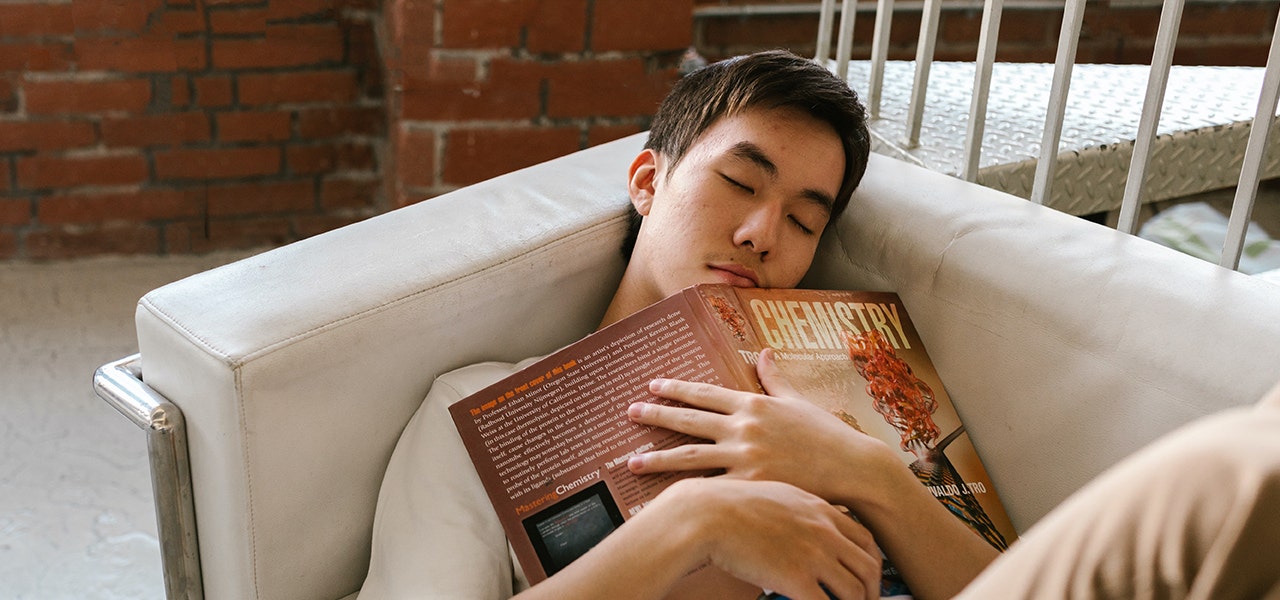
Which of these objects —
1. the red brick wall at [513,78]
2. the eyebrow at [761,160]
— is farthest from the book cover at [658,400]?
the red brick wall at [513,78]

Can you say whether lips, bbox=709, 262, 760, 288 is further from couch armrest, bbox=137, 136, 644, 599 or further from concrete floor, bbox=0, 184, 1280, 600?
concrete floor, bbox=0, 184, 1280, 600

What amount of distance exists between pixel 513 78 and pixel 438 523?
121 cm

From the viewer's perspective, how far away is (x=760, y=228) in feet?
3.42

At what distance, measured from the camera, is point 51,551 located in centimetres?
146

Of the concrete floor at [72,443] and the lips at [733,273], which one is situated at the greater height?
the lips at [733,273]

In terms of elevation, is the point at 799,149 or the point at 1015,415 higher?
the point at 799,149

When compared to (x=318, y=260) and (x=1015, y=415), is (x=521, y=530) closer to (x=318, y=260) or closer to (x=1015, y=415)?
(x=318, y=260)

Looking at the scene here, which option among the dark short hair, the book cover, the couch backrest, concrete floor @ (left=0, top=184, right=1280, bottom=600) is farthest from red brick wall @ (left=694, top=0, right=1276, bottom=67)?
the book cover

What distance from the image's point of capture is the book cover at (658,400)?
0.89 meters

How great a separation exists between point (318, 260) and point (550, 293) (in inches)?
9.2

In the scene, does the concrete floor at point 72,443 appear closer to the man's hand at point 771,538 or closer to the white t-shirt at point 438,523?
the white t-shirt at point 438,523

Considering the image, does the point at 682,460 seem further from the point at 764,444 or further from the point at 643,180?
the point at 643,180

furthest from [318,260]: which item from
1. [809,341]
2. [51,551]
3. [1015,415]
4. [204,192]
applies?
[204,192]

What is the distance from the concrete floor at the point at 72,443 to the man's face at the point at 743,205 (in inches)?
34.4
